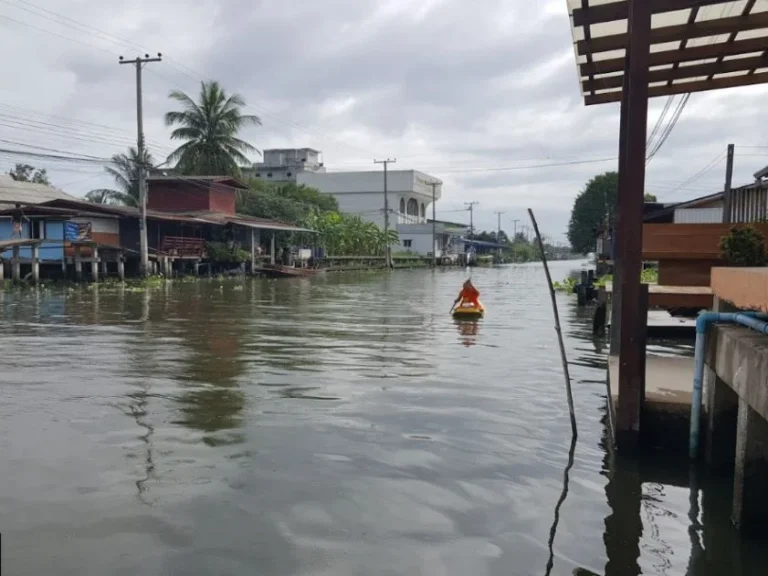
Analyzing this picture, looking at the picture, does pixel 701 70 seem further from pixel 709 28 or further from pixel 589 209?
pixel 589 209

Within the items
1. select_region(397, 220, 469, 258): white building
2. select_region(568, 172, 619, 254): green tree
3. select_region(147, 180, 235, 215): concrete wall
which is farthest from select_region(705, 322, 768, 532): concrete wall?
select_region(397, 220, 469, 258): white building

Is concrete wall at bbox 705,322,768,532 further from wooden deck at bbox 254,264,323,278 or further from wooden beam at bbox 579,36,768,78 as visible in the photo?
wooden deck at bbox 254,264,323,278

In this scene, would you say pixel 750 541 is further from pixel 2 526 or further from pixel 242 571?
pixel 2 526

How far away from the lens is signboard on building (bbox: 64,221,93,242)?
110ft

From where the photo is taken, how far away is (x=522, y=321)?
19.6 meters

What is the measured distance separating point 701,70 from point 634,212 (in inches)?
173

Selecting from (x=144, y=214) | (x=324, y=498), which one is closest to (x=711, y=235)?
(x=324, y=498)

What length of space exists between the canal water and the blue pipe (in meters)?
0.37

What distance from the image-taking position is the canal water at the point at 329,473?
4.70 m

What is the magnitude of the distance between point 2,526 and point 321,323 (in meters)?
13.1

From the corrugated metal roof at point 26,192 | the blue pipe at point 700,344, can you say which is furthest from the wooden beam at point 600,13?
the corrugated metal roof at point 26,192

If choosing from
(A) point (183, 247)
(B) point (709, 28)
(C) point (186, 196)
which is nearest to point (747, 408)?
(B) point (709, 28)

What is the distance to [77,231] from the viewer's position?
111ft

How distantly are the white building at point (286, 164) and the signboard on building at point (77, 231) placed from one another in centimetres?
5378
